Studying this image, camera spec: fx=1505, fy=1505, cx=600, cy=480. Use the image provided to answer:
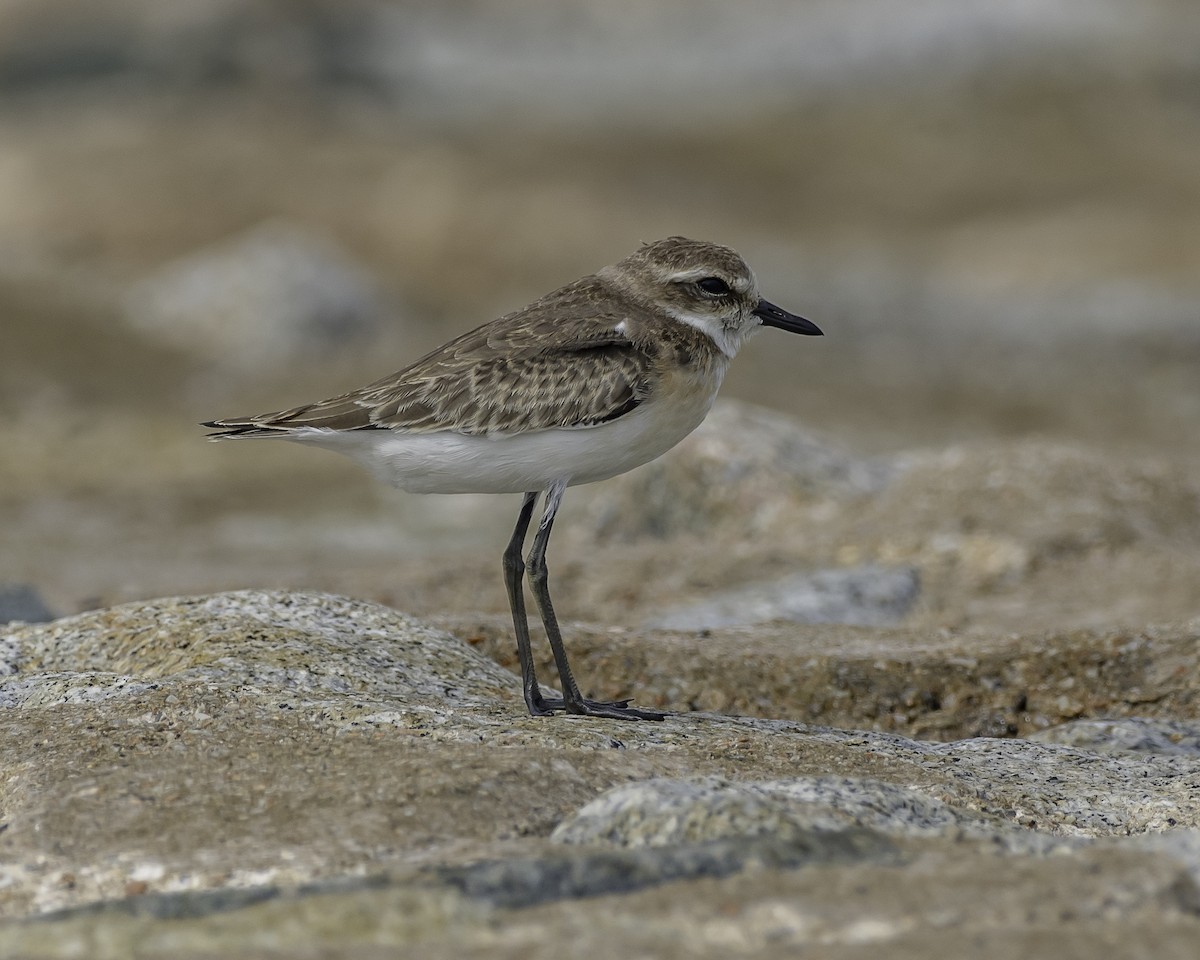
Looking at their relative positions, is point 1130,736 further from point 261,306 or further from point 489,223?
point 489,223

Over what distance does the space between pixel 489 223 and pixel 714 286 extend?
2870cm

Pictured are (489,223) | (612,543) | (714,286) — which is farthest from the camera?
(489,223)

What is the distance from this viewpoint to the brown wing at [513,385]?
7.24 metres

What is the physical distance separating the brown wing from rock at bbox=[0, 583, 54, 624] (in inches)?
131

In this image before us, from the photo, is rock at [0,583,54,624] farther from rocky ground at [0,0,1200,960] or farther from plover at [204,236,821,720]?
plover at [204,236,821,720]

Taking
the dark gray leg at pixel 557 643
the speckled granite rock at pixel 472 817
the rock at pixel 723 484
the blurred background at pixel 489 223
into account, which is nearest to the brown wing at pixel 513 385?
the dark gray leg at pixel 557 643

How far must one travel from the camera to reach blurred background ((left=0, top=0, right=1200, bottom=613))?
2138 cm

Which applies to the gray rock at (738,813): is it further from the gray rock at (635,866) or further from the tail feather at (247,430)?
the tail feather at (247,430)

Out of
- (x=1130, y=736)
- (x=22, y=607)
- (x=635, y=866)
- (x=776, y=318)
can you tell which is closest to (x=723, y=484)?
(x=22, y=607)

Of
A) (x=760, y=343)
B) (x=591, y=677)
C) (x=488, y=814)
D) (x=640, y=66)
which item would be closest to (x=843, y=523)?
(x=591, y=677)

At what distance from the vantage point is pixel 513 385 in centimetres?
732

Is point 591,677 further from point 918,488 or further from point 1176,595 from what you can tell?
point 918,488

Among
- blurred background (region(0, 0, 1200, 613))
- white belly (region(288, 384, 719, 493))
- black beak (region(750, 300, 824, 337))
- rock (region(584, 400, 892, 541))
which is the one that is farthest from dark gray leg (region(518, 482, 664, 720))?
rock (region(584, 400, 892, 541))

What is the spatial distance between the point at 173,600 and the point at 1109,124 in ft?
131
